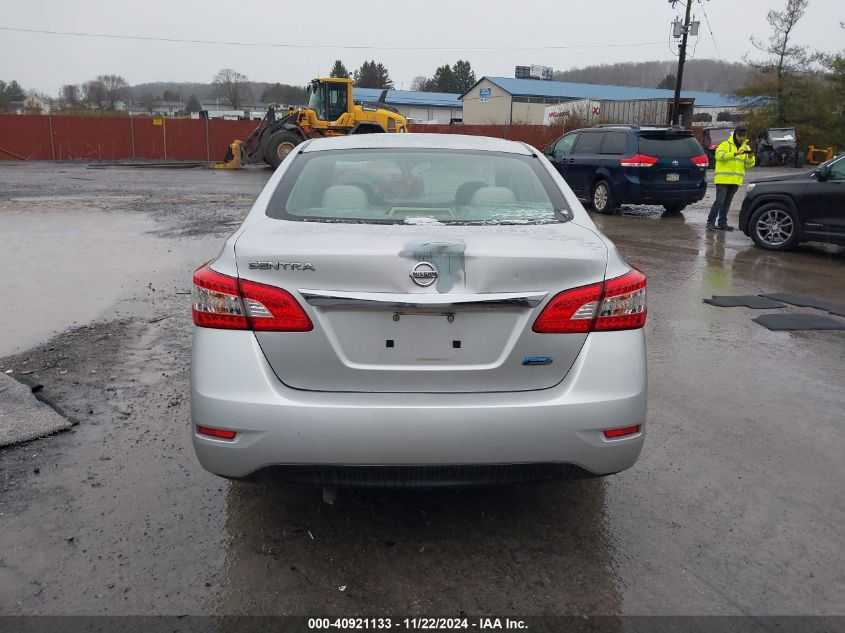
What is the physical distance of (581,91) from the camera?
257 feet

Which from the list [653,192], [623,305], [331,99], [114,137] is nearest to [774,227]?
[653,192]

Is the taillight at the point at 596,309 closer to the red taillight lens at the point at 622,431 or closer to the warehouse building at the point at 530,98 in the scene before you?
the red taillight lens at the point at 622,431

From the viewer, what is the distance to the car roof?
3719 mm

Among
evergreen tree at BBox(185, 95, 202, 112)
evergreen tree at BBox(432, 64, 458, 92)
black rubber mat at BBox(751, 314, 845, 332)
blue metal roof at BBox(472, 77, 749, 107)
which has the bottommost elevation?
black rubber mat at BBox(751, 314, 845, 332)

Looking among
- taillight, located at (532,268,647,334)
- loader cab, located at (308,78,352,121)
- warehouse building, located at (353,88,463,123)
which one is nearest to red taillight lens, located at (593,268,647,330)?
taillight, located at (532,268,647,334)

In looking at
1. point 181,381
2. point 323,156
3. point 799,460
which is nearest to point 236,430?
point 323,156

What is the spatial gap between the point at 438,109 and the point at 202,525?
285 ft

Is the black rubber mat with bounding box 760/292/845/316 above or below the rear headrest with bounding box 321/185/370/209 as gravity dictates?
below

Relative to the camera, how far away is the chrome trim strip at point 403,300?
243 cm

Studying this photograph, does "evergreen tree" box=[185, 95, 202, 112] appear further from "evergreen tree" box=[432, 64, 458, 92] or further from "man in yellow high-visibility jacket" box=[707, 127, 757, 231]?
"man in yellow high-visibility jacket" box=[707, 127, 757, 231]

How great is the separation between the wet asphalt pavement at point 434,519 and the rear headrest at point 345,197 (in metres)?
1.35

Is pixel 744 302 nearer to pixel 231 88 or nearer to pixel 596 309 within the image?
pixel 596 309

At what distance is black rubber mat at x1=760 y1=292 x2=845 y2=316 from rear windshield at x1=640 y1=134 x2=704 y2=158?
6.57 meters

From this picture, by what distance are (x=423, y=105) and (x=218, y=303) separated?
85757mm
